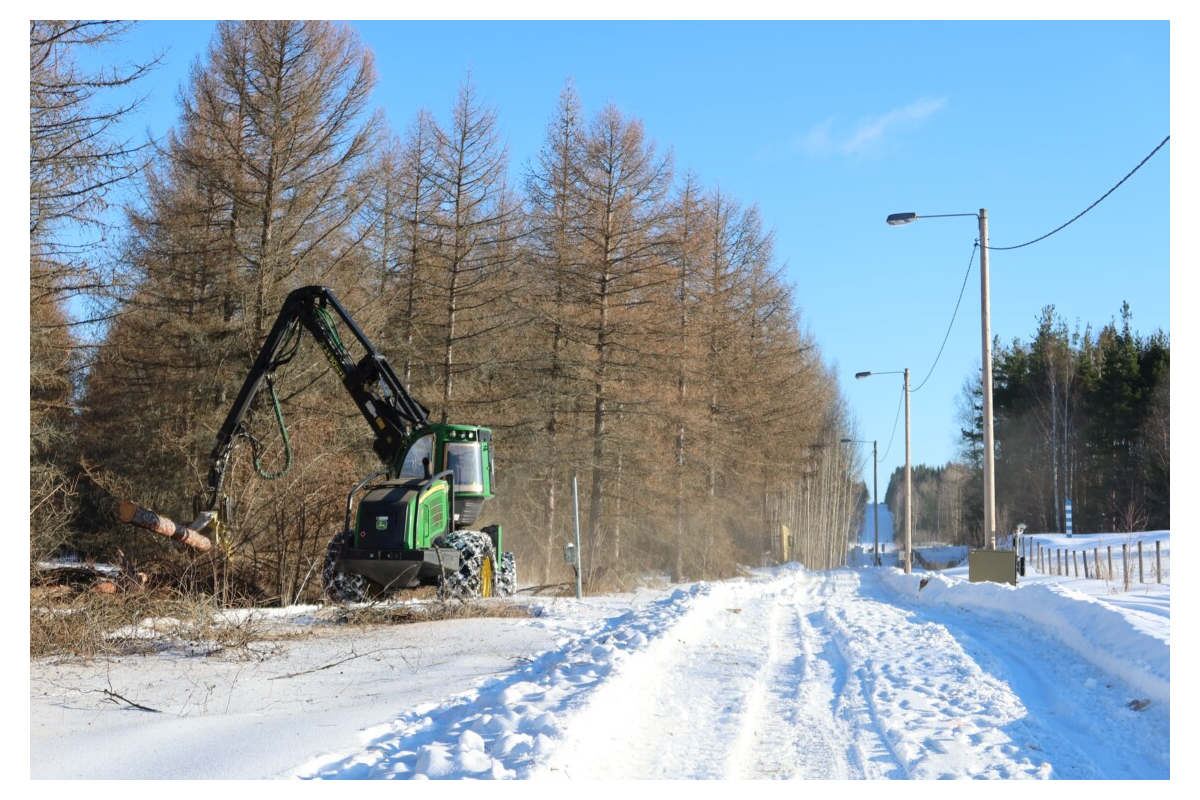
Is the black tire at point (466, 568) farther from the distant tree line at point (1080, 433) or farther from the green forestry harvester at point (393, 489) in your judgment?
the distant tree line at point (1080, 433)

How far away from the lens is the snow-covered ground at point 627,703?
594 cm

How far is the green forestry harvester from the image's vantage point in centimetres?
1497

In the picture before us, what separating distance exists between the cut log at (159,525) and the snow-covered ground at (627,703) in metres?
1.85

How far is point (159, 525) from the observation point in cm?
1338

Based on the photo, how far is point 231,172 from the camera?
75.8ft

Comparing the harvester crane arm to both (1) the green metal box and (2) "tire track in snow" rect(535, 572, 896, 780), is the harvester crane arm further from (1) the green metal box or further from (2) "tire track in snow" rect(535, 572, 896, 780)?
(1) the green metal box

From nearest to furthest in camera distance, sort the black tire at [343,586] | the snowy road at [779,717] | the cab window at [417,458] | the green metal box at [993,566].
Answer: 1. the snowy road at [779,717]
2. the black tire at [343,586]
3. the cab window at [417,458]
4. the green metal box at [993,566]

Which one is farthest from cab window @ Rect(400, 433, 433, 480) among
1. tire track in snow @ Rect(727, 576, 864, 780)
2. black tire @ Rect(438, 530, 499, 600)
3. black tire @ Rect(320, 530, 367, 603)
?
tire track in snow @ Rect(727, 576, 864, 780)

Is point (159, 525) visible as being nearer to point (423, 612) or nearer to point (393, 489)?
point (393, 489)

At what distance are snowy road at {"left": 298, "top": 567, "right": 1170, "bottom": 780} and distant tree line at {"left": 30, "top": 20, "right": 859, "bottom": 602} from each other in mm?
7611

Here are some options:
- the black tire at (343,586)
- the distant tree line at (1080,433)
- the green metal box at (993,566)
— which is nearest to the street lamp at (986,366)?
the green metal box at (993,566)

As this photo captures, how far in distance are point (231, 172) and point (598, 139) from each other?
11.8m

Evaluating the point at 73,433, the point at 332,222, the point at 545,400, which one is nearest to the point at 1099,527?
the point at 545,400
